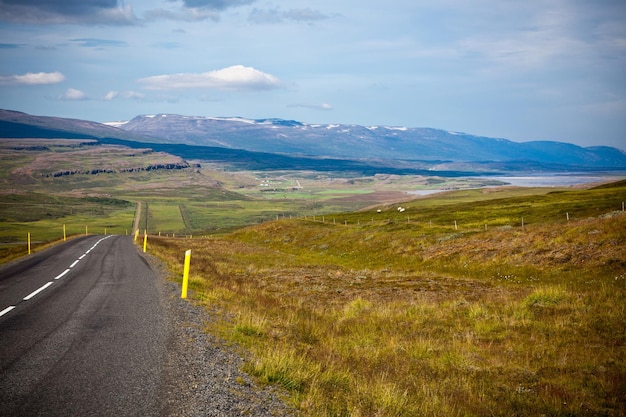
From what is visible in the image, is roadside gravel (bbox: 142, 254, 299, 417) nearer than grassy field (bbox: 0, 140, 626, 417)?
Yes

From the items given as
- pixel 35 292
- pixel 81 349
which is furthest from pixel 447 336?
pixel 35 292

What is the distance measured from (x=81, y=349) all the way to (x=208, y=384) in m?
3.56

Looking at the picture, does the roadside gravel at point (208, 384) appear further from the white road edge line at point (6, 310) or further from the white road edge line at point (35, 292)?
the white road edge line at point (35, 292)

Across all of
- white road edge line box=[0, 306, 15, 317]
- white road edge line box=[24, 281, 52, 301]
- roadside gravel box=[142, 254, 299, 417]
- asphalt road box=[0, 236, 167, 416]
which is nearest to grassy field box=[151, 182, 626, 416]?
roadside gravel box=[142, 254, 299, 417]

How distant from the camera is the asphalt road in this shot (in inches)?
290

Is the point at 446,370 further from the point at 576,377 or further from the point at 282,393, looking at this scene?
the point at 282,393

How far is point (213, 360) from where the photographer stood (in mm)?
9836

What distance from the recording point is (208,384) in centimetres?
841

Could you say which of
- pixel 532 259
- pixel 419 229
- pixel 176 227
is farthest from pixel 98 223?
pixel 532 259

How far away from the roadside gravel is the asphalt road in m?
0.28

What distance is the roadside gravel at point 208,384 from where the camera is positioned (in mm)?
7465

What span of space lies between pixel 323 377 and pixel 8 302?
12.2 metres

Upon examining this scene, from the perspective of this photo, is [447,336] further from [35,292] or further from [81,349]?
[35,292]

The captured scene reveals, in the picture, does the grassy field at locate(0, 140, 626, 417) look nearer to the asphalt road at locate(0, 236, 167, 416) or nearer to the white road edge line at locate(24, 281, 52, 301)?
the asphalt road at locate(0, 236, 167, 416)
